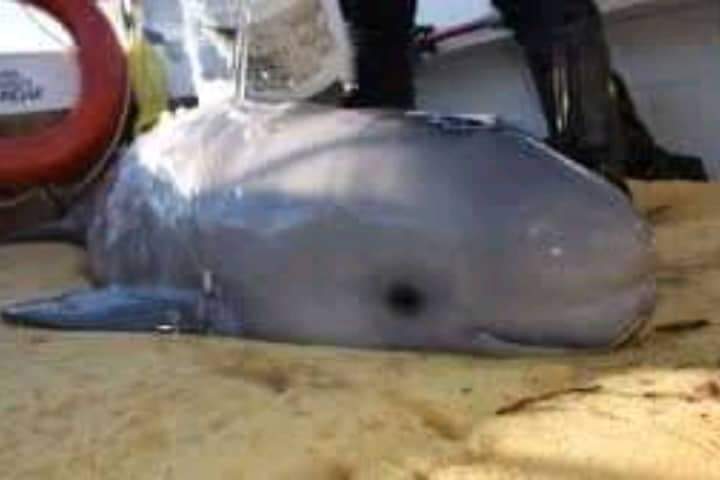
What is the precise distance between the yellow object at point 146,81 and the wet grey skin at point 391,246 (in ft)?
4.62

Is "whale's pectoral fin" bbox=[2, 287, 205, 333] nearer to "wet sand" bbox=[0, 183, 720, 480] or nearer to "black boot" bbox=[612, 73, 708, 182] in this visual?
"wet sand" bbox=[0, 183, 720, 480]

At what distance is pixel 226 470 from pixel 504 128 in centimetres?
69

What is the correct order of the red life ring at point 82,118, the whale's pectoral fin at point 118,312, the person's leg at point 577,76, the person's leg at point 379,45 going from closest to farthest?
the whale's pectoral fin at point 118,312 < the person's leg at point 577,76 < the person's leg at point 379,45 < the red life ring at point 82,118

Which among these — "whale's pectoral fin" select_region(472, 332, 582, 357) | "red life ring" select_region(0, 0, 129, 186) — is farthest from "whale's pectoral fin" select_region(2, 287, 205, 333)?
"red life ring" select_region(0, 0, 129, 186)

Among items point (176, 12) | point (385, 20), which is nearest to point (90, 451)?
point (385, 20)

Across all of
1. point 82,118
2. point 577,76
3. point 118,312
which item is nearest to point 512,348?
point 118,312

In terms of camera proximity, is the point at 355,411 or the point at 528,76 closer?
the point at 355,411

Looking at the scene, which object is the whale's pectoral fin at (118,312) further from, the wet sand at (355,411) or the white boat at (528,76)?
the white boat at (528,76)

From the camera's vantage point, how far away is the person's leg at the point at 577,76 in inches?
104

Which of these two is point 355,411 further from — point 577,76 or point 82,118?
point 82,118

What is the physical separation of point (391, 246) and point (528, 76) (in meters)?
1.69

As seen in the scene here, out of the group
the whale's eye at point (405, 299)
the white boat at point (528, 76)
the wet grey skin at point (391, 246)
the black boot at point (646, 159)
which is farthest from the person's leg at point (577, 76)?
the whale's eye at point (405, 299)

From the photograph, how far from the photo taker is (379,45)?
295 centimetres

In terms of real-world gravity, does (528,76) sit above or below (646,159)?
above
